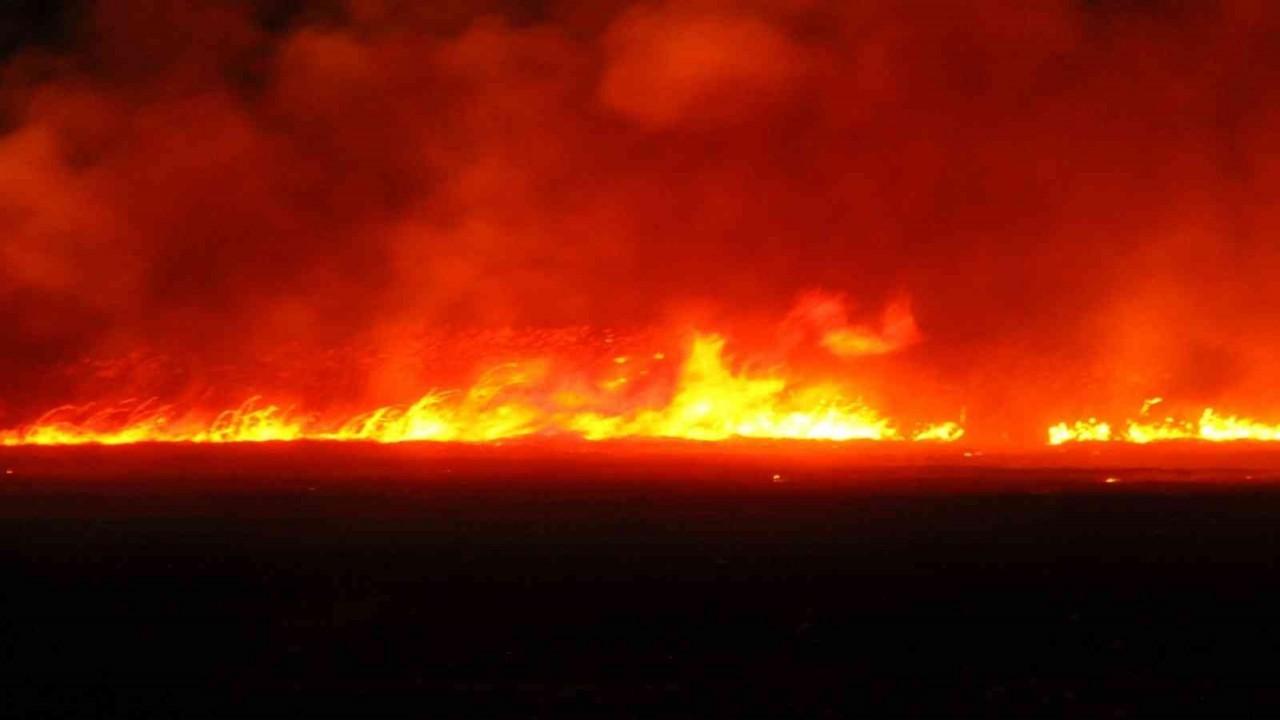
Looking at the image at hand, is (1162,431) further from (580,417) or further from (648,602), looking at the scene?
(648,602)

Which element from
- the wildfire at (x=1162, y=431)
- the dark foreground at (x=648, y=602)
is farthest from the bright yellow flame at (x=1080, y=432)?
the dark foreground at (x=648, y=602)

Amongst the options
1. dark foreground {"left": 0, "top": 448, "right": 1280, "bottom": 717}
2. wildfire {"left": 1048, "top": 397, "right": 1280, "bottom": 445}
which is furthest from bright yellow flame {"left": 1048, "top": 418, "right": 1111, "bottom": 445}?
dark foreground {"left": 0, "top": 448, "right": 1280, "bottom": 717}

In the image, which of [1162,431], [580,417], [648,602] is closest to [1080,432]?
[1162,431]

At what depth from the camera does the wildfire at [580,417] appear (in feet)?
195

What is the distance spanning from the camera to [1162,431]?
63.2 metres

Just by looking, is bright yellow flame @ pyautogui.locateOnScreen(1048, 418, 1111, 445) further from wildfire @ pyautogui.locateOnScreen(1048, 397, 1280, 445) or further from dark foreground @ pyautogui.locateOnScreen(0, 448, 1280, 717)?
dark foreground @ pyautogui.locateOnScreen(0, 448, 1280, 717)

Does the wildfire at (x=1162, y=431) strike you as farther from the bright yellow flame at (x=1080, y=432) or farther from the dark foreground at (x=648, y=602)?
the dark foreground at (x=648, y=602)

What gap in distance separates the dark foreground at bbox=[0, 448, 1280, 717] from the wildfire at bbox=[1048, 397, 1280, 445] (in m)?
12.3

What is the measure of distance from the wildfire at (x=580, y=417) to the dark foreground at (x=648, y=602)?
29.4 feet

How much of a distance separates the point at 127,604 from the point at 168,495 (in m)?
24.5

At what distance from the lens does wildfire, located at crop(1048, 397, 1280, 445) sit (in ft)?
205

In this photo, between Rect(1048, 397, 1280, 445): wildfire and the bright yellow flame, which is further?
the bright yellow flame

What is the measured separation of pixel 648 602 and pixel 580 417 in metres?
33.1

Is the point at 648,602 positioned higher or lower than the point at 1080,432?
lower
